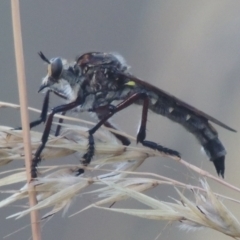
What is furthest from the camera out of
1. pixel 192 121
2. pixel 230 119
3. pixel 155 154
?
pixel 230 119

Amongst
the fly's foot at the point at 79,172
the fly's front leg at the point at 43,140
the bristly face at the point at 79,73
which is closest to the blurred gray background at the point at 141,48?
the bristly face at the point at 79,73

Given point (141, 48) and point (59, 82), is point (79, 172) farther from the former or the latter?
point (141, 48)

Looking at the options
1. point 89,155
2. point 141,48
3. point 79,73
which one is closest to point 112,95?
point 79,73

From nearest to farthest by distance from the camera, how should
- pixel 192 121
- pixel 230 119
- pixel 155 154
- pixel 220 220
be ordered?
pixel 220 220 < pixel 155 154 < pixel 192 121 < pixel 230 119

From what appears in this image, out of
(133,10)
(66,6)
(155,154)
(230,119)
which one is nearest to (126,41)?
(133,10)

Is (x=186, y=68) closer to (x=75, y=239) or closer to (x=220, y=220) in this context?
(x=75, y=239)

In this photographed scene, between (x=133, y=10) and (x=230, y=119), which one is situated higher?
(x=133, y=10)

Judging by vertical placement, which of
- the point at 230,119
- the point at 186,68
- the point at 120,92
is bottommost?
the point at 230,119

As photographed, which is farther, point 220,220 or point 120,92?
point 120,92
